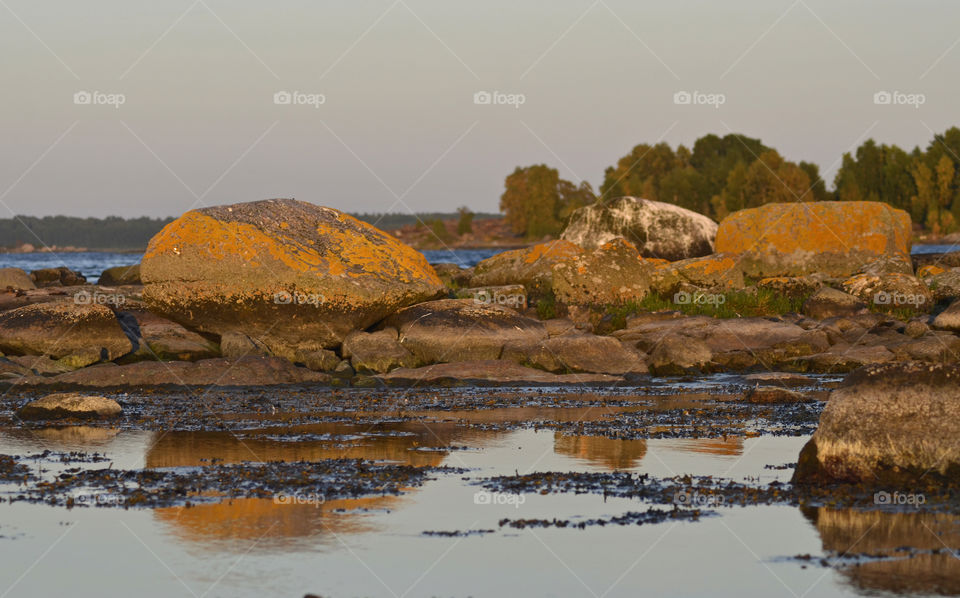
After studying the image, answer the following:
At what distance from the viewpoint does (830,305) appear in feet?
102

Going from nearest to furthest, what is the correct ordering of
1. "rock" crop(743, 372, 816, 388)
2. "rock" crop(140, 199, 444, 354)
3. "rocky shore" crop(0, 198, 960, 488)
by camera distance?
"rock" crop(743, 372, 816, 388) → "rocky shore" crop(0, 198, 960, 488) → "rock" crop(140, 199, 444, 354)

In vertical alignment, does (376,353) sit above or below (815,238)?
below

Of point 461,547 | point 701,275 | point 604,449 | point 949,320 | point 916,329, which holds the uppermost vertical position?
point 701,275

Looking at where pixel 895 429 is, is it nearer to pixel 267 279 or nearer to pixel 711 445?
pixel 711 445

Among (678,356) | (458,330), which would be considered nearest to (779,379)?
(678,356)

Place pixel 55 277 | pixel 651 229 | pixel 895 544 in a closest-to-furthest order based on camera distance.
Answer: pixel 895 544
pixel 651 229
pixel 55 277

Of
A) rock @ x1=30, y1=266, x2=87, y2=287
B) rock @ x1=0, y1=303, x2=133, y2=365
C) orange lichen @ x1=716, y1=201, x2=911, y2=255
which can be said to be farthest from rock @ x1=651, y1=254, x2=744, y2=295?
rock @ x1=30, y1=266, x2=87, y2=287

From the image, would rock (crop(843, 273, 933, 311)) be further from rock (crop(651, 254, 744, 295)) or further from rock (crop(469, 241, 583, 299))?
rock (crop(469, 241, 583, 299))

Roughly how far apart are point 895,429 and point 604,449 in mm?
3963

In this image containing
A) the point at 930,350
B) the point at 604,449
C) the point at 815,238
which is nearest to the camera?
the point at 604,449

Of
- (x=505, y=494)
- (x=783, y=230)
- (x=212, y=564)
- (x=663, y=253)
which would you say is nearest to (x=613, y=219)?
(x=663, y=253)

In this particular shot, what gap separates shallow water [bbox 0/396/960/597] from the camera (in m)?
8.52

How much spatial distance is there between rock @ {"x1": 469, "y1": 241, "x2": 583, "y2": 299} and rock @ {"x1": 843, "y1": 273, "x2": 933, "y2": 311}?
26.5 feet

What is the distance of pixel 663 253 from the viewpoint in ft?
139
